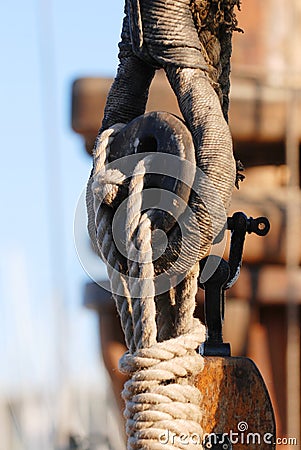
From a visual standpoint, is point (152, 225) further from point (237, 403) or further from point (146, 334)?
point (237, 403)

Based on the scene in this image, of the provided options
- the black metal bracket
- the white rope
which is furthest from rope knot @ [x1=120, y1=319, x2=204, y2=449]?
the black metal bracket

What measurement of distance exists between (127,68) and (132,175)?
15cm

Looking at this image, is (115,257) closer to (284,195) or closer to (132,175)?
(132,175)

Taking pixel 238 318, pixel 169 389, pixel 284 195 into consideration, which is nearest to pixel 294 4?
pixel 284 195

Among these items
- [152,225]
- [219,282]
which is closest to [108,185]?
[152,225]

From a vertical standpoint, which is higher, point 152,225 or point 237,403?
point 152,225

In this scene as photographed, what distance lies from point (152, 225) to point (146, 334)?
0.09 metres

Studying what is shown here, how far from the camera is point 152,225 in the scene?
0.96 m

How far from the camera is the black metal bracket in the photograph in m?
1.08

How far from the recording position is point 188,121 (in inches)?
39.3

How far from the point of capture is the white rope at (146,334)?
3.05ft

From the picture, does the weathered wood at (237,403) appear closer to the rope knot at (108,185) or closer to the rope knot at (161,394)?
the rope knot at (161,394)

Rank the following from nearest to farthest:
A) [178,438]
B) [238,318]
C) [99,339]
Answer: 1. [178,438]
2. [238,318]
3. [99,339]

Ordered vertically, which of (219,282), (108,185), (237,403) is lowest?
(237,403)
